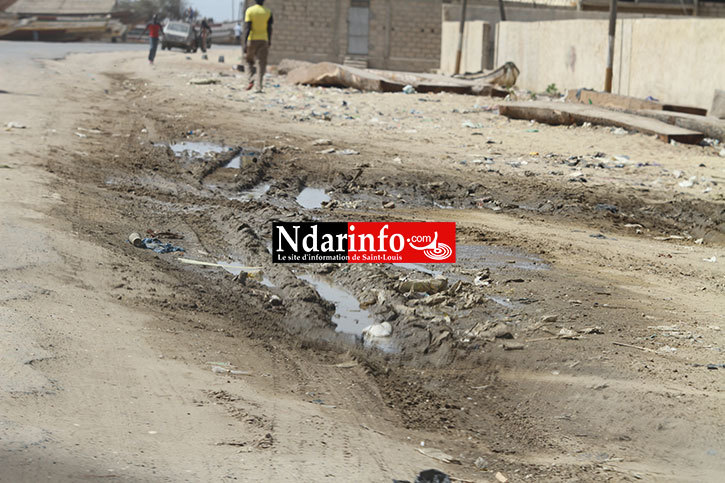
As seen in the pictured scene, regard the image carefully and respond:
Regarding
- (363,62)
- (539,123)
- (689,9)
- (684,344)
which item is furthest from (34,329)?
(689,9)

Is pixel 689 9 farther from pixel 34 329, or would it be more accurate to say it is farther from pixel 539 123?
pixel 34 329

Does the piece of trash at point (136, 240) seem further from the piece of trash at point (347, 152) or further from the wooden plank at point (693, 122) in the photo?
the wooden plank at point (693, 122)

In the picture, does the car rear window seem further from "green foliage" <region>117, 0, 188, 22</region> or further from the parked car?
"green foliage" <region>117, 0, 188, 22</region>

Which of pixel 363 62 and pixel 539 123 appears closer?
→ pixel 539 123

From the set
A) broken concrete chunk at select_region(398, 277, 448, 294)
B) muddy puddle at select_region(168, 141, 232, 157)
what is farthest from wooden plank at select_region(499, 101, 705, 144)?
broken concrete chunk at select_region(398, 277, 448, 294)

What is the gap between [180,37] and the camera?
3803 centimetres

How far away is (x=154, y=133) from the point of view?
11438 millimetres

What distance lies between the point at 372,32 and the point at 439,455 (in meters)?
26.3

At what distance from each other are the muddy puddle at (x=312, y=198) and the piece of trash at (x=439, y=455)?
15.0ft

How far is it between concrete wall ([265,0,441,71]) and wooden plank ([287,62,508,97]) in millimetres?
9338

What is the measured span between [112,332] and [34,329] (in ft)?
1.20

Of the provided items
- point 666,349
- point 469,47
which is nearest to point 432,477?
point 666,349

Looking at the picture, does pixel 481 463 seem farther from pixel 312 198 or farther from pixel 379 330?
pixel 312 198

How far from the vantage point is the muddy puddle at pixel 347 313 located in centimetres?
471
